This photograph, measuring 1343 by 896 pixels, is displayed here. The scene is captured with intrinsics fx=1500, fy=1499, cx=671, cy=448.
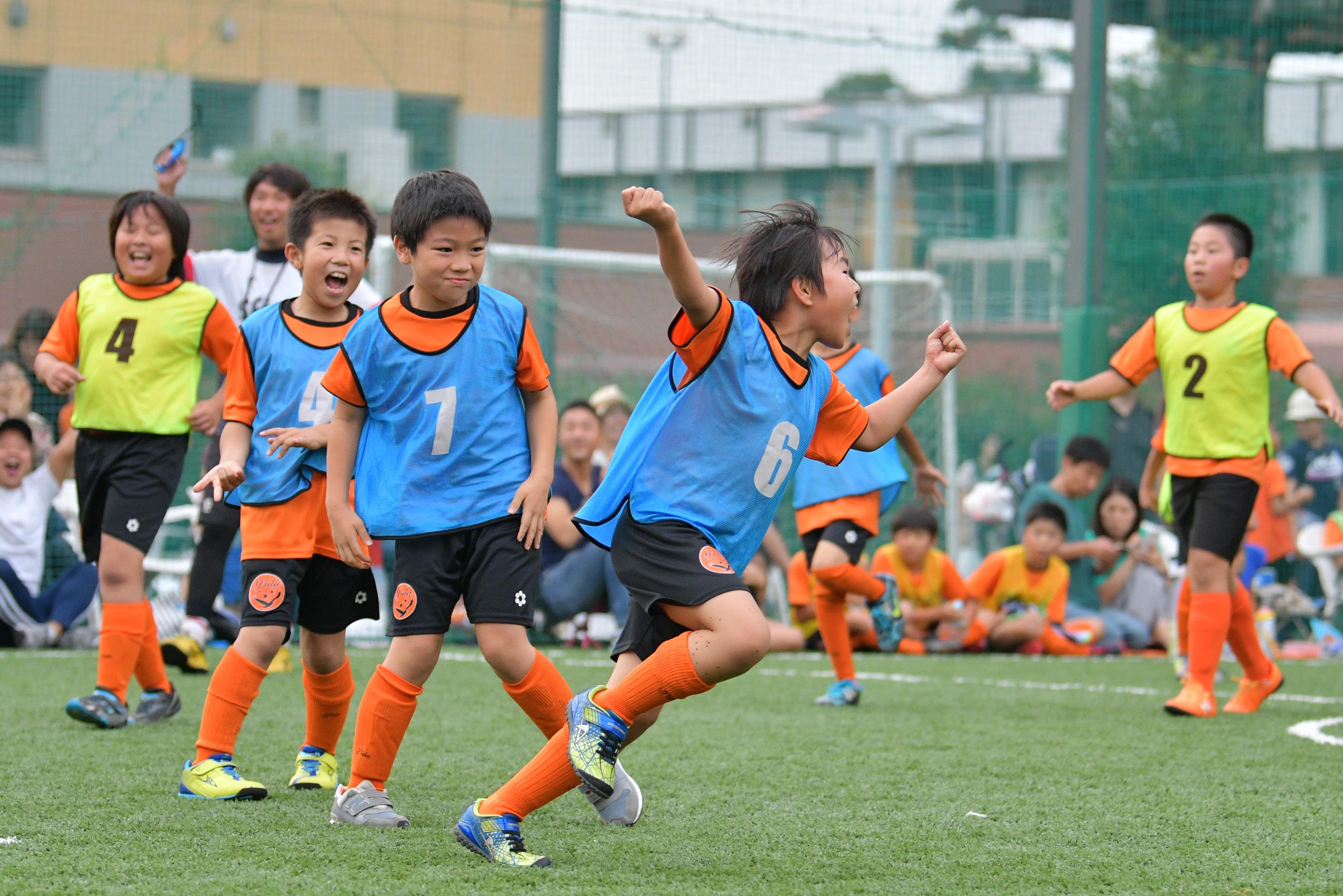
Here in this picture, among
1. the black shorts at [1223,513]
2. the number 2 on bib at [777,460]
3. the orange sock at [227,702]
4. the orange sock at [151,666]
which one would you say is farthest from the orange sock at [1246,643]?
the orange sock at [151,666]

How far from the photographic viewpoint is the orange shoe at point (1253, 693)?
→ 237 inches

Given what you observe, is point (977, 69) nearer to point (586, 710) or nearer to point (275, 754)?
point (275, 754)

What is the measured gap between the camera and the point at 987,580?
8.91 meters

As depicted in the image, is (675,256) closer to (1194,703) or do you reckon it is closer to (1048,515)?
(1194,703)

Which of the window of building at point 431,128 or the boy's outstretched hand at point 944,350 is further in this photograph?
the window of building at point 431,128

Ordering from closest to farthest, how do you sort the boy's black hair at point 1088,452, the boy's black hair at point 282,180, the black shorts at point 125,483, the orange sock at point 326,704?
1. the orange sock at point 326,704
2. the black shorts at point 125,483
3. the boy's black hair at point 282,180
4. the boy's black hair at point 1088,452

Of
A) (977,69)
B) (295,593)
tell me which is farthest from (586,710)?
(977,69)

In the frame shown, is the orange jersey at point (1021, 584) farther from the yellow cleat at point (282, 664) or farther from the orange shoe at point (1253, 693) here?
the yellow cleat at point (282, 664)

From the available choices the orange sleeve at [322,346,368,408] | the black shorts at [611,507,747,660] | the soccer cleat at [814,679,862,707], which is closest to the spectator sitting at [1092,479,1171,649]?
the soccer cleat at [814,679,862,707]

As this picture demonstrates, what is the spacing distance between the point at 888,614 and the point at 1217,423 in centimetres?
157

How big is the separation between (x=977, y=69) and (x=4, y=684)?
25.8ft

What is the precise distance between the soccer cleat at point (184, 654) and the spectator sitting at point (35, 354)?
252 cm

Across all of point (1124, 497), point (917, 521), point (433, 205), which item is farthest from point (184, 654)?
point (1124, 497)

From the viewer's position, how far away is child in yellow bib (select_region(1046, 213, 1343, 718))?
19.2 ft
